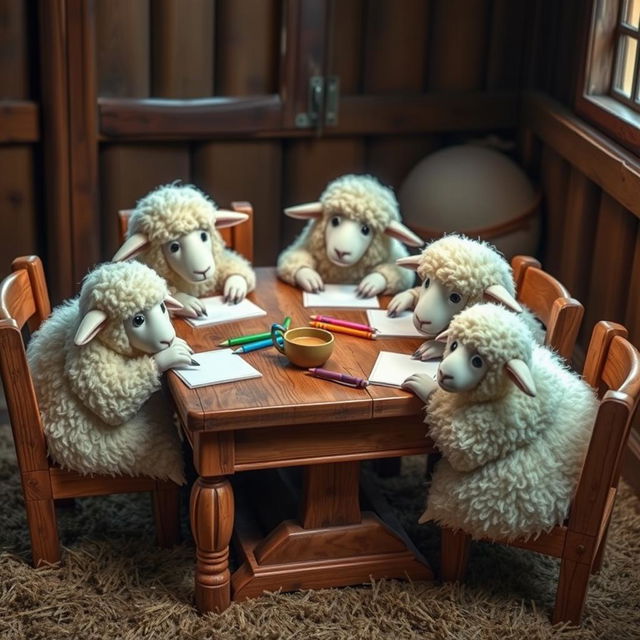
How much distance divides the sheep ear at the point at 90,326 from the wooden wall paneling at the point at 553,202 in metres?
1.81

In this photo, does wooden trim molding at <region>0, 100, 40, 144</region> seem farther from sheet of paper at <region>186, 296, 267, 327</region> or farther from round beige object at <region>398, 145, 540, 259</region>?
round beige object at <region>398, 145, 540, 259</region>

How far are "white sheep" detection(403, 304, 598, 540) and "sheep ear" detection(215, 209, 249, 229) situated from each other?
2.58ft

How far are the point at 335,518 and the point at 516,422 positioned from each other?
0.55 m

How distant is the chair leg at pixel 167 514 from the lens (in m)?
2.79

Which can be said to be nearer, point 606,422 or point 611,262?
point 606,422

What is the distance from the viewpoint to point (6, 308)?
2.61 meters

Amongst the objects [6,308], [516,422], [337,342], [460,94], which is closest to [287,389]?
[337,342]

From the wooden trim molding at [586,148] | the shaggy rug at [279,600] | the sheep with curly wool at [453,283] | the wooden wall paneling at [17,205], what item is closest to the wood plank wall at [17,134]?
the wooden wall paneling at [17,205]

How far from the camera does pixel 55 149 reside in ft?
11.9

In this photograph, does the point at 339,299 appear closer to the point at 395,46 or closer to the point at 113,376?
the point at 113,376

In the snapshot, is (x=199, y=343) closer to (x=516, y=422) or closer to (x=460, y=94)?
(x=516, y=422)

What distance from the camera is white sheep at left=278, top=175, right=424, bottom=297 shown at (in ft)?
9.72

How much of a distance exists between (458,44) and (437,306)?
163cm

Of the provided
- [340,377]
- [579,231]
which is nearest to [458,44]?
[579,231]
